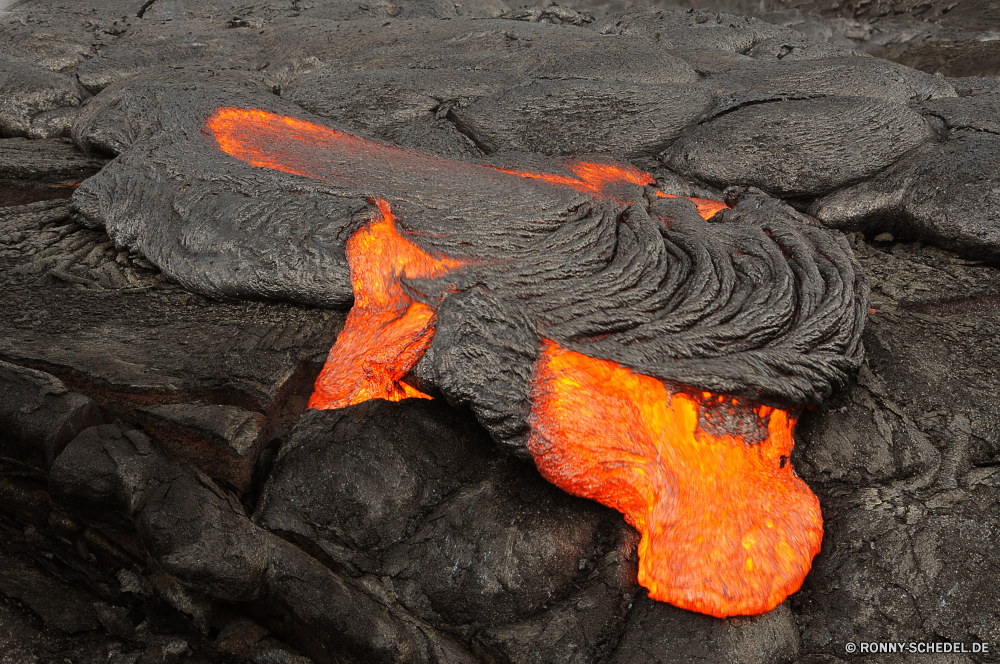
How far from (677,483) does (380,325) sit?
149 cm

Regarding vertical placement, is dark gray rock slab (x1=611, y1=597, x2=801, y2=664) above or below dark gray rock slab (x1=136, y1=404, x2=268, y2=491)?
below

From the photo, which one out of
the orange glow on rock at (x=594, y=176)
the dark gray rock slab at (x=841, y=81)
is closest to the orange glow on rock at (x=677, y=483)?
the orange glow on rock at (x=594, y=176)

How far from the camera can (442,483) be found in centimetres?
289

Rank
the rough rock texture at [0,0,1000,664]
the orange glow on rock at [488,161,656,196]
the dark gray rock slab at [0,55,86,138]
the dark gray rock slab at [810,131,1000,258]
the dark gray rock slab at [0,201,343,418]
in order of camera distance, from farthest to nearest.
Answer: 1. the dark gray rock slab at [0,55,86,138]
2. the orange glow on rock at [488,161,656,196]
3. the dark gray rock slab at [810,131,1000,258]
4. the dark gray rock slab at [0,201,343,418]
5. the rough rock texture at [0,0,1000,664]

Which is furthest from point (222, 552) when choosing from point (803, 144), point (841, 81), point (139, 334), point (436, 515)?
point (841, 81)

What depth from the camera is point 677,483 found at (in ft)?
9.14

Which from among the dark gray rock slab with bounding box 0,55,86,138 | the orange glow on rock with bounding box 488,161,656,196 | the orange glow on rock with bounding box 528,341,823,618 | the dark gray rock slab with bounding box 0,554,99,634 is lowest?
the dark gray rock slab with bounding box 0,554,99,634

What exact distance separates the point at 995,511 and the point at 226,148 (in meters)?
4.49

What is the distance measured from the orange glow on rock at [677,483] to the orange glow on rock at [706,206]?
1.89 meters

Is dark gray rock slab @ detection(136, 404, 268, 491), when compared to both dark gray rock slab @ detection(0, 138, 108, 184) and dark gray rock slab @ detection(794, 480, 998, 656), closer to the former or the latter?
dark gray rock slab @ detection(794, 480, 998, 656)

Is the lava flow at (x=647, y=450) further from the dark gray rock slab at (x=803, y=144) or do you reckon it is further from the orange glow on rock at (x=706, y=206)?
the dark gray rock slab at (x=803, y=144)

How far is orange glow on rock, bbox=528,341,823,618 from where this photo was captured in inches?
103

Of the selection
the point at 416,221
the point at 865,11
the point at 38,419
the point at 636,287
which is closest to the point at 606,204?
the point at 636,287

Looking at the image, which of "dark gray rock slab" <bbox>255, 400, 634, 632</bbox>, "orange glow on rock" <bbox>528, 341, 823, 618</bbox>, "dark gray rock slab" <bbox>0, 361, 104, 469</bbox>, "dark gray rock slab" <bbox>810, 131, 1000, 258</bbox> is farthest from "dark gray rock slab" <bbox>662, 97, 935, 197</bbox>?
"dark gray rock slab" <bbox>0, 361, 104, 469</bbox>
